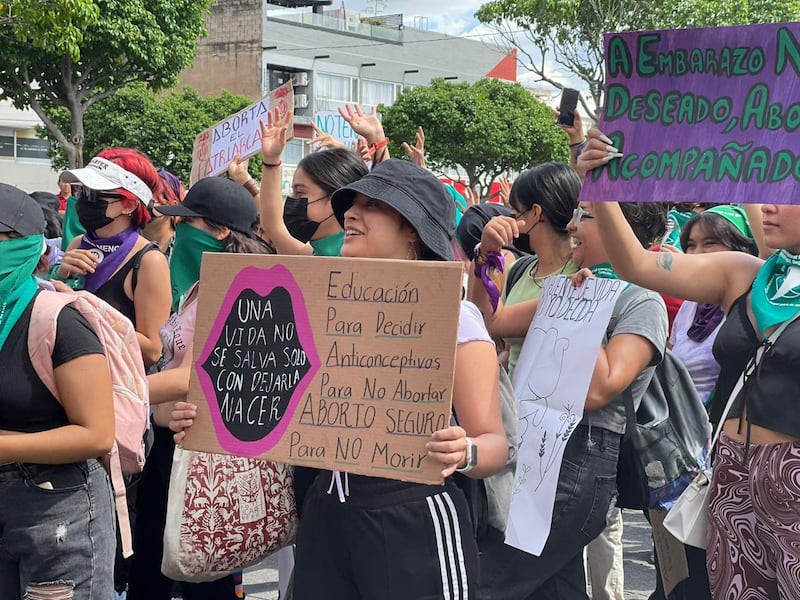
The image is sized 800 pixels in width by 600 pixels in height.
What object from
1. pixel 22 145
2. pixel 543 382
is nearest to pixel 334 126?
pixel 543 382

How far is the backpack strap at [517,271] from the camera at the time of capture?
4163 millimetres

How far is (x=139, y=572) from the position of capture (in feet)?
13.6

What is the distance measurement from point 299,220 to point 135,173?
78 cm

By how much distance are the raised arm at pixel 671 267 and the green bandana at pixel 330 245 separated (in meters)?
1.37

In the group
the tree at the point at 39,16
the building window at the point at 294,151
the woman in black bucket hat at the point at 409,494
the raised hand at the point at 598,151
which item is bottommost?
the building window at the point at 294,151

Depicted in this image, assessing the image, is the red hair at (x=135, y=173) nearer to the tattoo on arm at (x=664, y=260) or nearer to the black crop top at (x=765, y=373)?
the tattoo on arm at (x=664, y=260)

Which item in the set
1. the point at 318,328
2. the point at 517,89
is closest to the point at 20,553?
the point at 318,328

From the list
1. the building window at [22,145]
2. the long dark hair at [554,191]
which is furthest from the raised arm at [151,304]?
the building window at [22,145]

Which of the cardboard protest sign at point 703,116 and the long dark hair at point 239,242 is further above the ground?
the cardboard protest sign at point 703,116

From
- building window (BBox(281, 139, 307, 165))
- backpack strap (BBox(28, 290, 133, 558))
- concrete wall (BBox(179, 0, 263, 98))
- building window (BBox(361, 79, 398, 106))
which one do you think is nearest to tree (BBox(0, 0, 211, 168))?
backpack strap (BBox(28, 290, 133, 558))

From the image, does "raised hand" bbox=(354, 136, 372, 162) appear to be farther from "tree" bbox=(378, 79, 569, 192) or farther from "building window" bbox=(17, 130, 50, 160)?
"tree" bbox=(378, 79, 569, 192)

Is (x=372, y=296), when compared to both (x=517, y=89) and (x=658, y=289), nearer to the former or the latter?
(x=658, y=289)

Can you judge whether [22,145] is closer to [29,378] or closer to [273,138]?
[273,138]

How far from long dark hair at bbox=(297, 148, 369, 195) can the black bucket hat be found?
1.30 m
